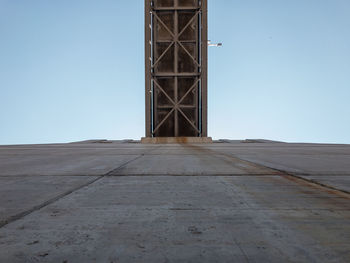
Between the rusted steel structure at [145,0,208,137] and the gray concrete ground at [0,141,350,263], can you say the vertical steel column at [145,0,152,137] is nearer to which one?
the rusted steel structure at [145,0,208,137]

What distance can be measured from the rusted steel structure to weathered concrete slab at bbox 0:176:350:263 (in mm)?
14043

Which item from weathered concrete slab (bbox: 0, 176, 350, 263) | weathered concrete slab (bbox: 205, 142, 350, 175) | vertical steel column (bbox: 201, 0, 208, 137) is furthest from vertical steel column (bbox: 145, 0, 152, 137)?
weathered concrete slab (bbox: 0, 176, 350, 263)

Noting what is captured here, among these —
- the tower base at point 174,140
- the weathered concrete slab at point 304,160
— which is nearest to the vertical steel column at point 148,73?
the tower base at point 174,140

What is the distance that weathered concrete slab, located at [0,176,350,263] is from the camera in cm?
118

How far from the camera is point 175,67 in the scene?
16.0 metres

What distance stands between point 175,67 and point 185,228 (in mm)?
15580

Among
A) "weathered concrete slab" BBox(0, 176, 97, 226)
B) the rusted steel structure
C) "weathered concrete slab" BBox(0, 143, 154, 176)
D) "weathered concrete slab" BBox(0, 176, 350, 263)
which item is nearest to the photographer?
"weathered concrete slab" BBox(0, 176, 350, 263)

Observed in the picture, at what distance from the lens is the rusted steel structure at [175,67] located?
637 inches

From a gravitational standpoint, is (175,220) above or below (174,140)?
below

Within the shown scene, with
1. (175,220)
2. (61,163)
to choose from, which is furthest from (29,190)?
(61,163)

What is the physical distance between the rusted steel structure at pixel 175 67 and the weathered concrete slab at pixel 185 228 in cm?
1404

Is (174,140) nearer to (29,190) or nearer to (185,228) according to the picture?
(29,190)

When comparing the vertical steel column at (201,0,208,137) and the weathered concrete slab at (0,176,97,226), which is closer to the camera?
the weathered concrete slab at (0,176,97,226)

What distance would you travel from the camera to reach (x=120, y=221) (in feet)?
5.19
